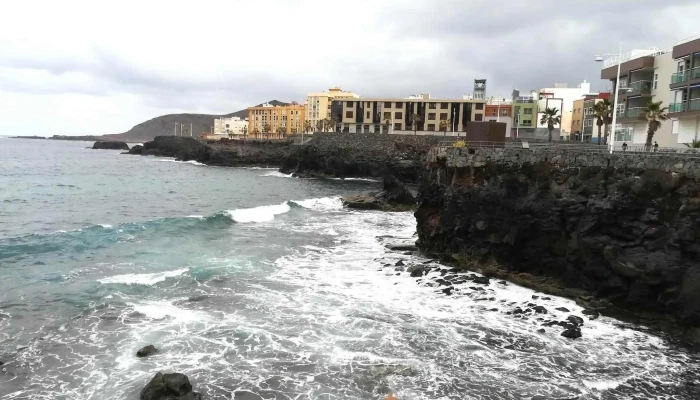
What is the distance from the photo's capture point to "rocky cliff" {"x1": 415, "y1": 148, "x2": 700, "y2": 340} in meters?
16.2

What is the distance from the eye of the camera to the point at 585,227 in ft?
61.4

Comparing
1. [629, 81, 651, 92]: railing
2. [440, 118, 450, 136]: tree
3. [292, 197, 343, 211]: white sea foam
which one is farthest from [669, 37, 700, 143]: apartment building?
[440, 118, 450, 136]: tree

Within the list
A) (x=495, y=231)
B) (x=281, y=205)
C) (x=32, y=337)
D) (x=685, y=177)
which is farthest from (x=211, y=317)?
(x=281, y=205)

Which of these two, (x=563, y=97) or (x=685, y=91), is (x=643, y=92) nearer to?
(x=685, y=91)

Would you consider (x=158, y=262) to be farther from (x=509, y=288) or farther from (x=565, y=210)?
(x=565, y=210)

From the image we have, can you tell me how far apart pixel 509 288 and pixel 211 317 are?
1146 cm

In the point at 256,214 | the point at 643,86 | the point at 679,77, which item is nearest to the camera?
the point at 679,77

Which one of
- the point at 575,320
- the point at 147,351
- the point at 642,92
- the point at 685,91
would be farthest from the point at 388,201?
the point at 147,351

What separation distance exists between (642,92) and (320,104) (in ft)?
343

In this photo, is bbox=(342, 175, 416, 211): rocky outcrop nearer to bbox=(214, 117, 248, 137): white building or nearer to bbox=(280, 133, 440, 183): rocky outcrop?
bbox=(280, 133, 440, 183): rocky outcrop

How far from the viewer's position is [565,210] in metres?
19.7

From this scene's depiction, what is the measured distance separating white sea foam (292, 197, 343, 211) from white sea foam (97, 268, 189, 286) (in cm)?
2249

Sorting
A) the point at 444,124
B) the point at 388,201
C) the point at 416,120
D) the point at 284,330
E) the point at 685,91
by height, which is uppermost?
the point at 416,120

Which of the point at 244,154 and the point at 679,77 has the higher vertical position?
the point at 679,77
